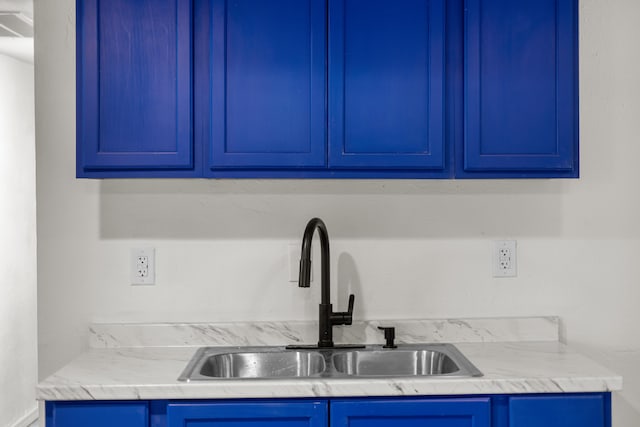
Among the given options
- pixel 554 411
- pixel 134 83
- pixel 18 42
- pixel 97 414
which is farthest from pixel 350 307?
pixel 18 42

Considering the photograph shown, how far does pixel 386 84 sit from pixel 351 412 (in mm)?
961

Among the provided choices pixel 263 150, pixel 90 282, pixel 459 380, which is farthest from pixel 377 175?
pixel 90 282

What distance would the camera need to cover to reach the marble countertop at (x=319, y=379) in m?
1.81

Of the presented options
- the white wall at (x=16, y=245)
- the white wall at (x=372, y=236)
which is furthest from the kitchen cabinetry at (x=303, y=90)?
the white wall at (x=16, y=245)

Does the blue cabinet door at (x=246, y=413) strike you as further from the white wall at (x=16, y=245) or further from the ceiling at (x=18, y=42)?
the white wall at (x=16, y=245)

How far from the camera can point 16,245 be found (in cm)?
428

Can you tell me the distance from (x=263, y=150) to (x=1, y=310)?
2690 millimetres

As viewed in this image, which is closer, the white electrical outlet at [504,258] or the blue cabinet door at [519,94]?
the blue cabinet door at [519,94]

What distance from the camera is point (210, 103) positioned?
2088 millimetres

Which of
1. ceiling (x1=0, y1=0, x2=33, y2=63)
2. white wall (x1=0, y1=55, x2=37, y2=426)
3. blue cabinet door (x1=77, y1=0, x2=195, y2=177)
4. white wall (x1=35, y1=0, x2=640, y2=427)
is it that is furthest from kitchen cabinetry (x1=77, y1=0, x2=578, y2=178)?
white wall (x1=0, y1=55, x2=37, y2=426)

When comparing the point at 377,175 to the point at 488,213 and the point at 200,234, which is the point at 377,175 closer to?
the point at 488,213

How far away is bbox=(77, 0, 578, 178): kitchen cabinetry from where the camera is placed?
208 cm

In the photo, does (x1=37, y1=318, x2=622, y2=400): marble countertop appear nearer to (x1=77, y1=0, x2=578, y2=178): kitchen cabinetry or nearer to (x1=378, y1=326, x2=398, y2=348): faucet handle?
(x1=378, y1=326, x2=398, y2=348): faucet handle

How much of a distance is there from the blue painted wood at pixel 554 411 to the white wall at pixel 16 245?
3.24 m
